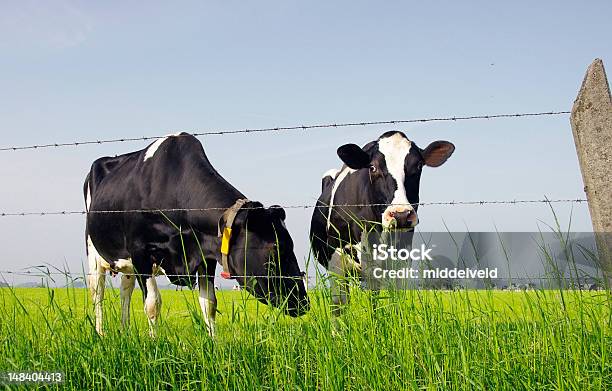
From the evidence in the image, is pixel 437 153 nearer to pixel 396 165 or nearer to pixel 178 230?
pixel 396 165

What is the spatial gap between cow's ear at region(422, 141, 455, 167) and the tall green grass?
3.55 m

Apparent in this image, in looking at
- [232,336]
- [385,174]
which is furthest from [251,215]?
[232,336]

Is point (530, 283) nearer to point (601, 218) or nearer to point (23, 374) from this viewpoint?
point (601, 218)

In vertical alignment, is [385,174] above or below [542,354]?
above

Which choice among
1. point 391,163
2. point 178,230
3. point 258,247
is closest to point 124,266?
point 178,230

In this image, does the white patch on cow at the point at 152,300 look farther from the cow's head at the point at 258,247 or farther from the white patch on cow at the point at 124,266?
the cow's head at the point at 258,247

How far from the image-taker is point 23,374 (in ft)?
14.7

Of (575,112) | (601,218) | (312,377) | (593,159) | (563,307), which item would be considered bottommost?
(312,377)

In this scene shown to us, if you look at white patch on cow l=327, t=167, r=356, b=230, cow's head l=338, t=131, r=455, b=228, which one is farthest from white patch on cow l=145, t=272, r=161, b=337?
cow's head l=338, t=131, r=455, b=228

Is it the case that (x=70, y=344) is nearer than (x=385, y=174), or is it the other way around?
(x=70, y=344)

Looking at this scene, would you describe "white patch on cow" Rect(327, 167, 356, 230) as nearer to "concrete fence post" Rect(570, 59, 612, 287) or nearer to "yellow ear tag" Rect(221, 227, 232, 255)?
"yellow ear tag" Rect(221, 227, 232, 255)

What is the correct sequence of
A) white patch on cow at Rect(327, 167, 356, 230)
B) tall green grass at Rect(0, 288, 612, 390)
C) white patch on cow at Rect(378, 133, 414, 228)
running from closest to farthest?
1. tall green grass at Rect(0, 288, 612, 390)
2. white patch on cow at Rect(378, 133, 414, 228)
3. white patch on cow at Rect(327, 167, 356, 230)

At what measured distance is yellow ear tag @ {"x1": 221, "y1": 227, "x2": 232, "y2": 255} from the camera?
6.70 m

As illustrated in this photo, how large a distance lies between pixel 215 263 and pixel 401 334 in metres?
3.70
